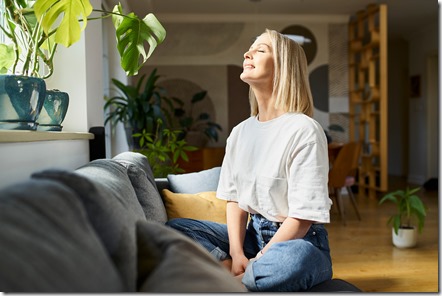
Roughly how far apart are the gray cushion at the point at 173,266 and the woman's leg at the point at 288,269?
0.41 m

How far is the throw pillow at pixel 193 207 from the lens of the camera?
208cm

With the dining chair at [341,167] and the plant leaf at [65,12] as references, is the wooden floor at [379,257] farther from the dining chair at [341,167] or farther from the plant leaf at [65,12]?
the plant leaf at [65,12]

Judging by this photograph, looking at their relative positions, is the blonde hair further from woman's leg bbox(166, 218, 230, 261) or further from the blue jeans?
woman's leg bbox(166, 218, 230, 261)

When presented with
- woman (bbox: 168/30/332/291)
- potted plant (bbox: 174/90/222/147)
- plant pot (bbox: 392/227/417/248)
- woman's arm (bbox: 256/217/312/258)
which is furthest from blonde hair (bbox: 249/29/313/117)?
potted plant (bbox: 174/90/222/147)

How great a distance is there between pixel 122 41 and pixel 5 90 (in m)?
0.55

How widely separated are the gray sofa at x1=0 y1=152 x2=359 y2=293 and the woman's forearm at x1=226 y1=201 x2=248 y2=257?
61 cm

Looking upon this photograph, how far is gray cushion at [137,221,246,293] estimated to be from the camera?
0.56 meters

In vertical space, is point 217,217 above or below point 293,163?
below

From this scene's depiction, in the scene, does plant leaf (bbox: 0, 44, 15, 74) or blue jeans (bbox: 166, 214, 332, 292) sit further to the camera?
plant leaf (bbox: 0, 44, 15, 74)

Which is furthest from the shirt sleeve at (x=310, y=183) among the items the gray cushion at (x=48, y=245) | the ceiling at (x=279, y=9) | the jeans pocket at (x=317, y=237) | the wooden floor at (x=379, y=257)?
the ceiling at (x=279, y=9)

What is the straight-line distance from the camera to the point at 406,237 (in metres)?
3.27

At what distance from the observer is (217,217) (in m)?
2.08

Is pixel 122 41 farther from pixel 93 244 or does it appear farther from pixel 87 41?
pixel 93 244

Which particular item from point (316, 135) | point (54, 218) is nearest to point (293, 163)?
point (316, 135)
